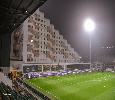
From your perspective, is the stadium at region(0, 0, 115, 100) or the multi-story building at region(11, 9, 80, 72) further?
the multi-story building at region(11, 9, 80, 72)

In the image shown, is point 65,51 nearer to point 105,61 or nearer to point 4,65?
point 105,61

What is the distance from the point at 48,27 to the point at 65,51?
14610 millimetres

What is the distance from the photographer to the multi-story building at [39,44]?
71.3 m

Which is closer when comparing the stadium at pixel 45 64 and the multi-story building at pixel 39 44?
the stadium at pixel 45 64

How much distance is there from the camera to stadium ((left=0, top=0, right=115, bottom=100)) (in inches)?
1497

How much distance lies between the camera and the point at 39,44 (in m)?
85.9

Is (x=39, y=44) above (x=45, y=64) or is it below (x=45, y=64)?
above

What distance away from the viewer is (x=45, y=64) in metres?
80.1

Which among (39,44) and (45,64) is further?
(39,44)

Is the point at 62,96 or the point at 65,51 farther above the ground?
the point at 65,51

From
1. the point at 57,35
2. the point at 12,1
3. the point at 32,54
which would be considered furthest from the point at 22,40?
the point at 12,1

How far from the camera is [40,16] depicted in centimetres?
8856

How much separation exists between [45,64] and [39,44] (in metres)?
9.29

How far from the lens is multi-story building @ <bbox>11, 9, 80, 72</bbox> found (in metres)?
71.3
